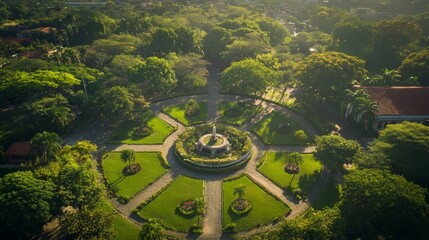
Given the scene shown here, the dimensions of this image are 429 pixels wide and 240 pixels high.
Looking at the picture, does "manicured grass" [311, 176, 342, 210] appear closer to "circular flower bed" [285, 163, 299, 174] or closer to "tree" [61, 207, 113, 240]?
"circular flower bed" [285, 163, 299, 174]

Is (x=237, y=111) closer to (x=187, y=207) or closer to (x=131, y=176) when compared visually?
(x=131, y=176)

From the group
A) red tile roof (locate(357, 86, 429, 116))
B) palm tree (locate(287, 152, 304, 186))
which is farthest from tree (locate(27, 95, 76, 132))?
red tile roof (locate(357, 86, 429, 116))

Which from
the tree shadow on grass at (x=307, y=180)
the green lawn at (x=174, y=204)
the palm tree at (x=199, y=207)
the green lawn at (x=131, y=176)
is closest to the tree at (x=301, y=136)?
the tree shadow on grass at (x=307, y=180)

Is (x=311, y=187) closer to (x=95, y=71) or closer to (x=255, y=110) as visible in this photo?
(x=255, y=110)

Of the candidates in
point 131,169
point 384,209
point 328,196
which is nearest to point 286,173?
point 328,196

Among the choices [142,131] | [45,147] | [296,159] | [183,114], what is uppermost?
[45,147]

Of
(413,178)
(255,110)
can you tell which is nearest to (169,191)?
Answer: (255,110)

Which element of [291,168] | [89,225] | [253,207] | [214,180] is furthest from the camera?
[291,168]
